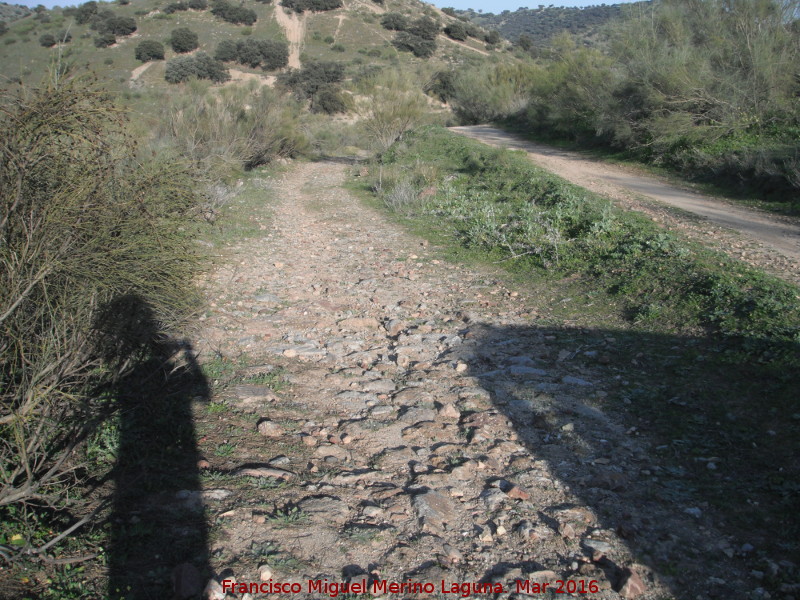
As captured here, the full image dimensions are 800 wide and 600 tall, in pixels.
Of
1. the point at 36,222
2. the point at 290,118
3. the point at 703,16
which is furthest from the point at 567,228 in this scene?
the point at 290,118

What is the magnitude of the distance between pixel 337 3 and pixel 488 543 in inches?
2369

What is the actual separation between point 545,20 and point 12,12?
78.2 metres

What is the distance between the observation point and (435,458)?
3.64 meters

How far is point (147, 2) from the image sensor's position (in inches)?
2066

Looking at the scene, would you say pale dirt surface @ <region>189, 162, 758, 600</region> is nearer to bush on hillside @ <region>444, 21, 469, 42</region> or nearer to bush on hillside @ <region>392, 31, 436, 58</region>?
bush on hillside @ <region>392, 31, 436, 58</region>

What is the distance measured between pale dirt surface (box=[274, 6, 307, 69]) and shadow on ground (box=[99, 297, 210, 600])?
45086 mm

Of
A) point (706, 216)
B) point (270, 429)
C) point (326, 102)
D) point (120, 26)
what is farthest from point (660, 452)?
point (120, 26)

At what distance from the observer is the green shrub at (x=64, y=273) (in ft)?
8.94

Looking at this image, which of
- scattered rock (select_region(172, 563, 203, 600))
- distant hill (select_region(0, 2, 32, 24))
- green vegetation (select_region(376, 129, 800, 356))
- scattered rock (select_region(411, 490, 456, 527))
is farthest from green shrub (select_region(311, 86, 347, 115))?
distant hill (select_region(0, 2, 32, 24))

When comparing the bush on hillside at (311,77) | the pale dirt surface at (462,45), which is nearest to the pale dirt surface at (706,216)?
the bush on hillside at (311,77)

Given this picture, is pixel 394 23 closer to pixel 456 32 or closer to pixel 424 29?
pixel 424 29

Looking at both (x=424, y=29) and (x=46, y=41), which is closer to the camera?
(x=46, y=41)

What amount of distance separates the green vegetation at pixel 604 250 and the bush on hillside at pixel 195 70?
25.2m

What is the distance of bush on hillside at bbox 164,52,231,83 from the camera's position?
3400 centimetres
